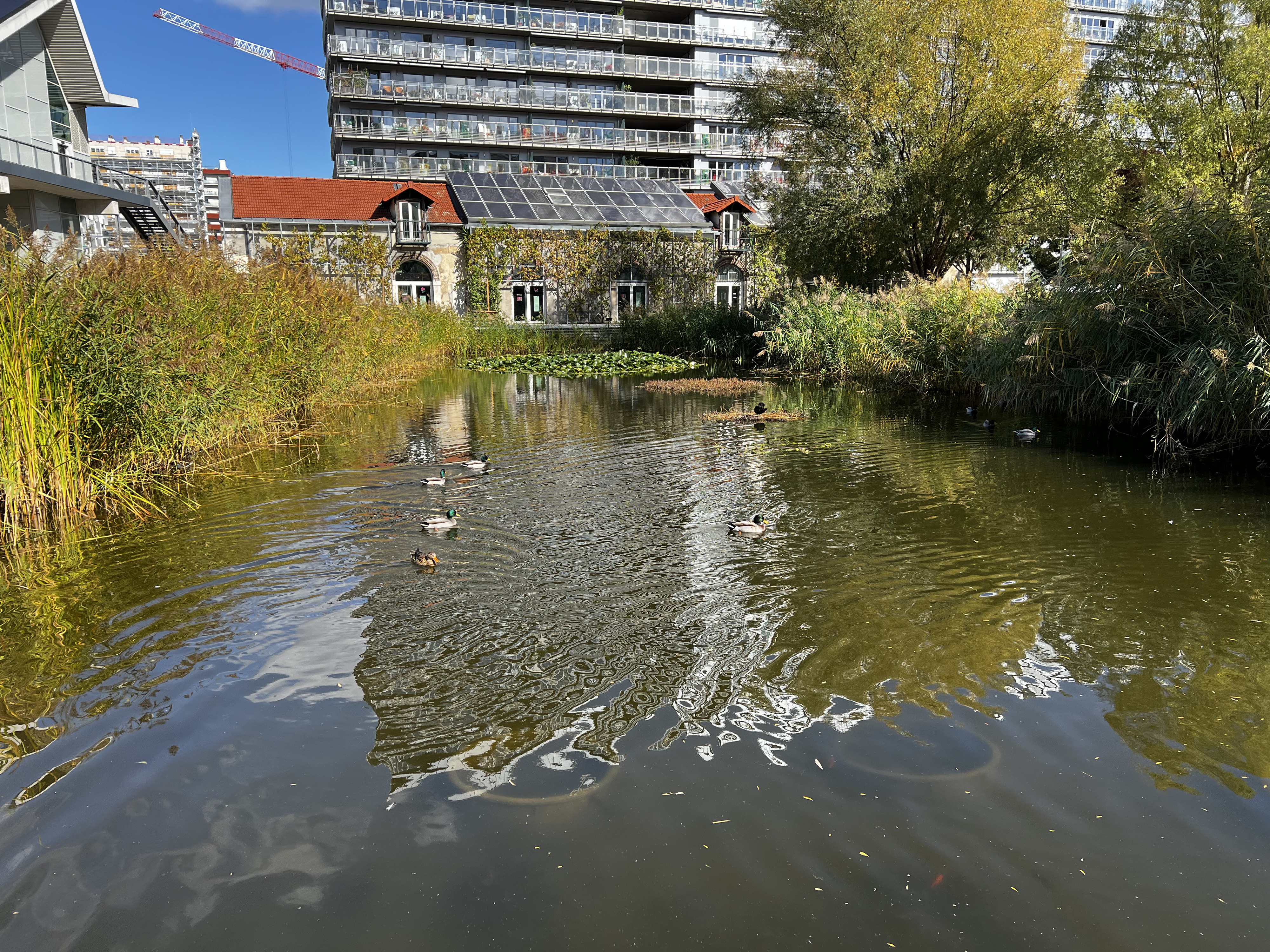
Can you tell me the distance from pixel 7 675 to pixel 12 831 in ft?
4.64

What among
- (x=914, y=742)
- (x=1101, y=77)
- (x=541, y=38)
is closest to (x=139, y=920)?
(x=914, y=742)

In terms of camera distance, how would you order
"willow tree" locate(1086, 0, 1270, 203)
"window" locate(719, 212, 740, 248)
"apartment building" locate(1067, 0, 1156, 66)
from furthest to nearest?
"apartment building" locate(1067, 0, 1156, 66) → "window" locate(719, 212, 740, 248) → "willow tree" locate(1086, 0, 1270, 203)

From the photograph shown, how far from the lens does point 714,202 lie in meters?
39.3

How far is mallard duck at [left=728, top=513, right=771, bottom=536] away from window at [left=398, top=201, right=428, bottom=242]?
29892 millimetres

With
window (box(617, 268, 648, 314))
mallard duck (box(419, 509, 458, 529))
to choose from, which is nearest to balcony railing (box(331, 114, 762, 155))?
window (box(617, 268, 648, 314))

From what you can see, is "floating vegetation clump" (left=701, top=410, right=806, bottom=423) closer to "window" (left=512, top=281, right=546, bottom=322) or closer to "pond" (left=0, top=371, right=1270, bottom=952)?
"pond" (left=0, top=371, right=1270, bottom=952)

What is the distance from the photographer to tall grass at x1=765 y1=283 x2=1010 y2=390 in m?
14.8

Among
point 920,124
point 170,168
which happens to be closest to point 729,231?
point 920,124

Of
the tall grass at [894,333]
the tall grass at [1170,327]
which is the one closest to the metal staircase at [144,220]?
the tall grass at [894,333]

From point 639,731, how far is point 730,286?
35877 millimetres

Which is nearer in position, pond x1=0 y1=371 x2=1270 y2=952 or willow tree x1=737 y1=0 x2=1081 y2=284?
pond x1=0 y1=371 x2=1270 y2=952

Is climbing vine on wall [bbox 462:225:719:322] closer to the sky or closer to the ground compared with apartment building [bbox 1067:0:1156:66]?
closer to the ground

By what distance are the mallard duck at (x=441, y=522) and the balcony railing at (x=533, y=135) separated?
1493 inches

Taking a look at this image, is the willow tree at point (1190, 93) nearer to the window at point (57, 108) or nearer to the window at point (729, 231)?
the window at point (729, 231)
